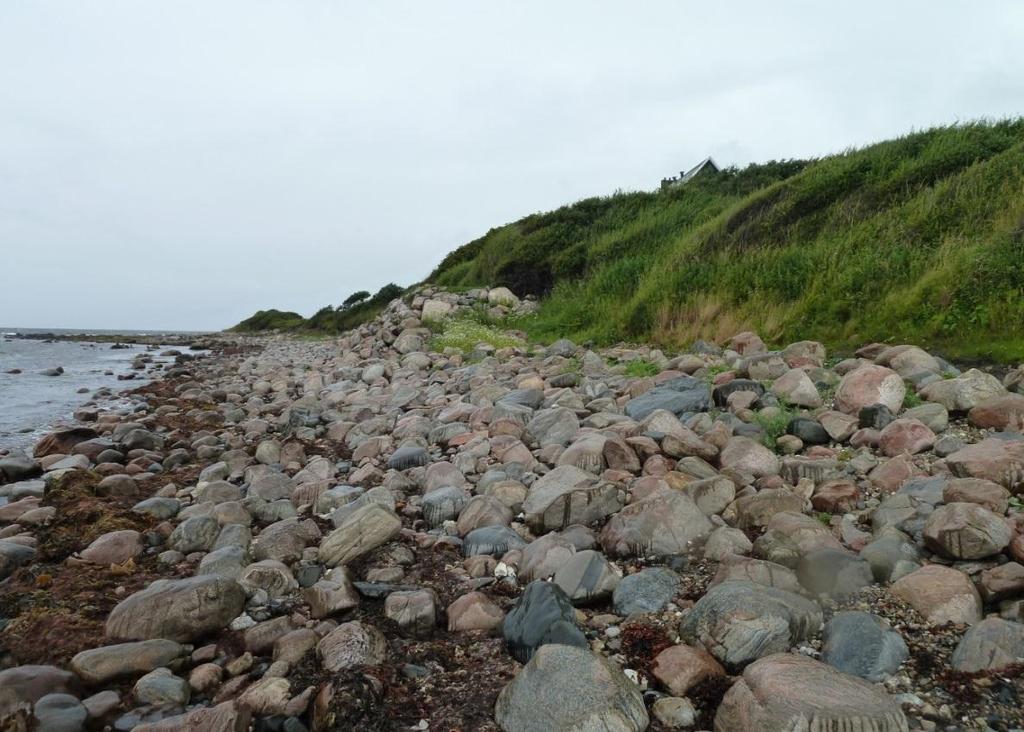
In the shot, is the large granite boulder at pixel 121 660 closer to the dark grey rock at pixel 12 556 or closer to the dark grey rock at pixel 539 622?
the dark grey rock at pixel 539 622

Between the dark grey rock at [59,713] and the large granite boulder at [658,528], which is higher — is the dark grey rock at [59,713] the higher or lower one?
the lower one

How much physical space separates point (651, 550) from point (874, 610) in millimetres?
1104

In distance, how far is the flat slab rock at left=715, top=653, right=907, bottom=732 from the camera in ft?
6.26

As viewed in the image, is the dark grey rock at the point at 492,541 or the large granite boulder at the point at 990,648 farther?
the dark grey rock at the point at 492,541

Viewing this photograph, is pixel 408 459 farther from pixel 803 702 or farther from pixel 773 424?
pixel 803 702

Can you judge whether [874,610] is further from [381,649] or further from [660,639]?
[381,649]

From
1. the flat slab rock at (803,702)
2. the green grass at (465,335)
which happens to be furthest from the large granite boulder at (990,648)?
the green grass at (465,335)

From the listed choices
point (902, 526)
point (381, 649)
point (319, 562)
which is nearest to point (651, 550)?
point (902, 526)

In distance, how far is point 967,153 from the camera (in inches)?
484

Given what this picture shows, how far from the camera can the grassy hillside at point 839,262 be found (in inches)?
304

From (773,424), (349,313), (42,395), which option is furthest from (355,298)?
(773,424)

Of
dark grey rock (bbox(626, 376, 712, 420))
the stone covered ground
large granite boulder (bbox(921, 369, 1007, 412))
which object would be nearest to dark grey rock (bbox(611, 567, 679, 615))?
the stone covered ground

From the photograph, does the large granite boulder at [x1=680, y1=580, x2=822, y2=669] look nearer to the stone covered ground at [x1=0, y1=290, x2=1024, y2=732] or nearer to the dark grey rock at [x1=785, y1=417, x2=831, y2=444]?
the stone covered ground at [x1=0, y1=290, x2=1024, y2=732]

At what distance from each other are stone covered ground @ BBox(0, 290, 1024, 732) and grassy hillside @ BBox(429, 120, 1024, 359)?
2371 millimetres
